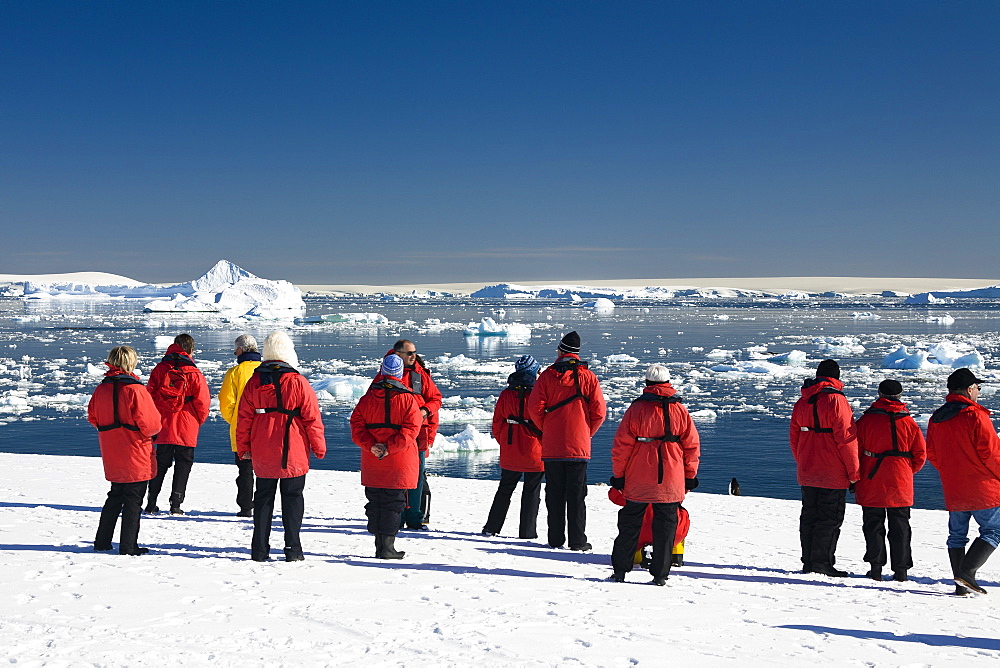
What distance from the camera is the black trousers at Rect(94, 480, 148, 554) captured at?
203 inches

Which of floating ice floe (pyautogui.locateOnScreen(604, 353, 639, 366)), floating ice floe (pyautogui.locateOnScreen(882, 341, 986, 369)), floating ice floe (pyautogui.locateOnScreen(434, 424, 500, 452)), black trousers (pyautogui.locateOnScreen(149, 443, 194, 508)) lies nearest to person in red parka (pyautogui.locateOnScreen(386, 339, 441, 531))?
black trousers (pyautogui.locateOnScreen(149, 443, 194, 508))

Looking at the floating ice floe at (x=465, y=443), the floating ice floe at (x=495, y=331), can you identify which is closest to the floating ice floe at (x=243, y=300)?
the floating ice floe at (x=495, y=331)

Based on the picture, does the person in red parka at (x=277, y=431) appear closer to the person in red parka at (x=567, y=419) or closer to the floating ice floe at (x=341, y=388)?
the person in red parka at (x=567, y=419)

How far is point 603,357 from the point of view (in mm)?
40875

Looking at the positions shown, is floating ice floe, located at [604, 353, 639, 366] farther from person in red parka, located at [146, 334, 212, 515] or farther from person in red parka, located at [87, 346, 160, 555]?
person in red parka, located at [87, 346, 160, 555]

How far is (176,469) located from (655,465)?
385cm

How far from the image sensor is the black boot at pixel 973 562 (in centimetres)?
518

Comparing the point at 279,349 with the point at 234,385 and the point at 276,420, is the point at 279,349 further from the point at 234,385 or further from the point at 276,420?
the point at 234,385

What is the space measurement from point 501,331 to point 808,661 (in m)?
55.2

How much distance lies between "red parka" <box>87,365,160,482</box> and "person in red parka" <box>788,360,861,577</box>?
396cm

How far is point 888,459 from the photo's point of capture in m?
5.54

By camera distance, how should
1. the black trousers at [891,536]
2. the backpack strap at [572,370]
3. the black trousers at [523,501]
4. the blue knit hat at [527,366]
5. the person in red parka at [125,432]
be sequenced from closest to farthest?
the person in red parka at [125,432] → the black trousers at [891,536] → the backpack strap at [572,370] → the blue knit hat at [527,366] → the black trousers at [523,501]

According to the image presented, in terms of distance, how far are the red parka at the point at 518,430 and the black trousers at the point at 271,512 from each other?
1555 millimetres

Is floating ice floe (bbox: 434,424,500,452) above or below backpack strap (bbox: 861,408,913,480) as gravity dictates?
below
